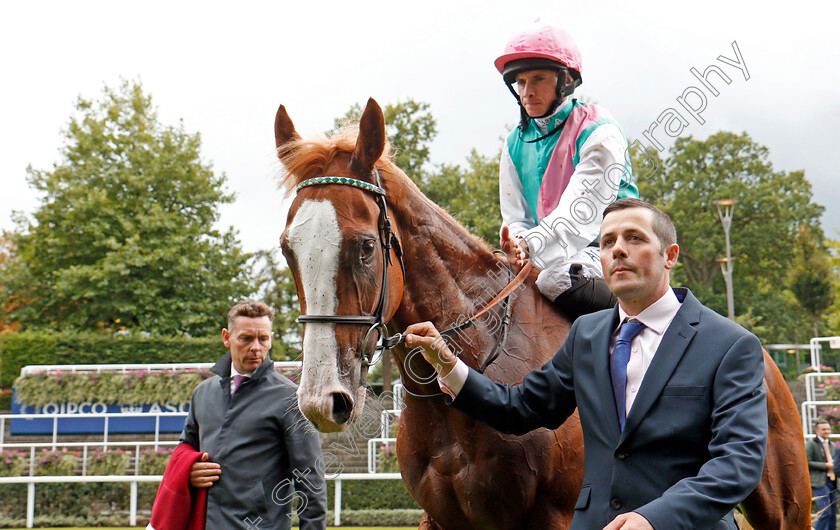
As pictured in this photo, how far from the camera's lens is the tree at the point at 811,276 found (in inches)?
1459

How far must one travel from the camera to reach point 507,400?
240cm

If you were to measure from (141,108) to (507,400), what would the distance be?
26378 millimetres

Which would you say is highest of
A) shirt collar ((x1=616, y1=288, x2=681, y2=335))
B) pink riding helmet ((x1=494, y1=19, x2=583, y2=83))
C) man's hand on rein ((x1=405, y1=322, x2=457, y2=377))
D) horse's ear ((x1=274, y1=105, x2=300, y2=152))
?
pink riding helmet ((x1=494, y1=19, x2=583, y2=83))

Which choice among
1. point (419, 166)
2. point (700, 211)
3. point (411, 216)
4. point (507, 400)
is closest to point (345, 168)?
point (411, 216)

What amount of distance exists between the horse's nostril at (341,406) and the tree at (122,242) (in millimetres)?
21700

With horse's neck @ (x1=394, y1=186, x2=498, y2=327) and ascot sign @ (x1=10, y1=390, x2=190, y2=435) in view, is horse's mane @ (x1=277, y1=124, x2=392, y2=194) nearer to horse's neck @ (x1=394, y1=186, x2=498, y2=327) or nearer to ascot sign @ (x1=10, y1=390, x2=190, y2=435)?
horse's neck @ (x1=394, y1=186, x2=498, y2=327)

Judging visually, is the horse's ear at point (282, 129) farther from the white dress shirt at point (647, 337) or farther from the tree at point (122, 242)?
the tree at point (122, 242)

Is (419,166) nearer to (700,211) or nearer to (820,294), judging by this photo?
(700,211)

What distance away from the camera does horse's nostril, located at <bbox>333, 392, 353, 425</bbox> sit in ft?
7.15

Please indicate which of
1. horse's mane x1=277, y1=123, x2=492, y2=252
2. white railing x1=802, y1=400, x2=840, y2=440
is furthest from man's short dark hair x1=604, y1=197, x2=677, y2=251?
white railing x1=802, y1=400, x2=840, y2=440

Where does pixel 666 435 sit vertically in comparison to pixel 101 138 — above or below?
below

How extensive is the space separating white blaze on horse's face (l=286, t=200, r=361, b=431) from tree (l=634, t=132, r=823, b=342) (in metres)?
36.7

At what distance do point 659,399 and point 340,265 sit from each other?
1031 millimetres

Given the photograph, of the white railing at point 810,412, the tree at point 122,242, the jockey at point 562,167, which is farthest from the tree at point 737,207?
the jockey at point 562,167
